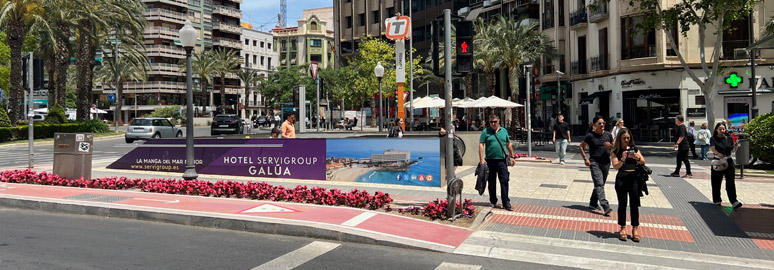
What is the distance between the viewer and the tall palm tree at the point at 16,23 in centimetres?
3238

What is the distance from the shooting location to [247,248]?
7027 millimetres

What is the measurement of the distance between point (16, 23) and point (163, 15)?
46.6m

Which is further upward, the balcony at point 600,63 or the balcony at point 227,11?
the balcony at point 227,11

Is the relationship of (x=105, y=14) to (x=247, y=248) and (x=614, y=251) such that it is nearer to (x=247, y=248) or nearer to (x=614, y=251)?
(x=247, y=248)

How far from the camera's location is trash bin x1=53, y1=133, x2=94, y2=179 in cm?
1280

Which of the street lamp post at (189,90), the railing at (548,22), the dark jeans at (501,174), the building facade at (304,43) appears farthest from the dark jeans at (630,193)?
the building facade at (304,43)

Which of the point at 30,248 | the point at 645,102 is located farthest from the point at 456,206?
the point at 645,102

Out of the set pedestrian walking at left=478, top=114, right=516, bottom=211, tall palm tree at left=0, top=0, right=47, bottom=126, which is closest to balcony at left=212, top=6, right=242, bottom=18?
tall palm tree at left=0, top=0, right=47, bottom=126

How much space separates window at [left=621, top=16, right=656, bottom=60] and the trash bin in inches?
1093

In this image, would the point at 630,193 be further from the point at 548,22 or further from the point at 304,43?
the point at 304,43

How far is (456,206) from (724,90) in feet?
91.2

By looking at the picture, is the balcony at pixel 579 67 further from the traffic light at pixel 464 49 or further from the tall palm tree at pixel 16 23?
the tall palm tree at pixel 16 23

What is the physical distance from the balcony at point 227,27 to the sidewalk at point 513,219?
7930cm

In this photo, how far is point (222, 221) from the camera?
834 cm
